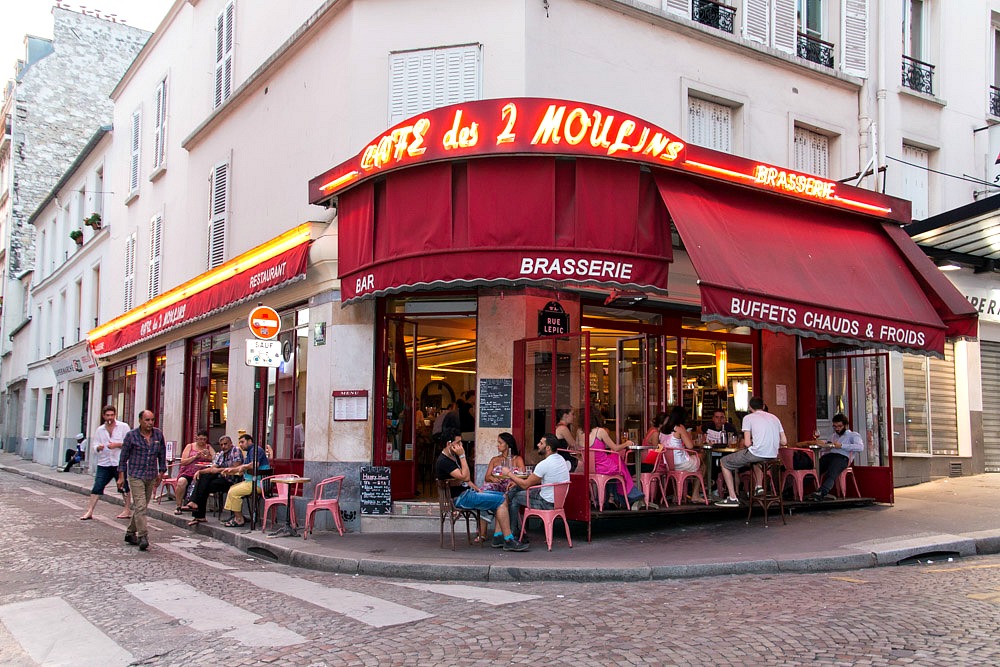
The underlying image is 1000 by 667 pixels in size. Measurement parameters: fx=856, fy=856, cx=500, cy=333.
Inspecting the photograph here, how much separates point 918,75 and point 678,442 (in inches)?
373

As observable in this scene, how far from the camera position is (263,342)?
11023mm

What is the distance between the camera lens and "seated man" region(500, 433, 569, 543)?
9.58 metres

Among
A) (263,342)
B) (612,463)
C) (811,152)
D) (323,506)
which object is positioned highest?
(811,152)

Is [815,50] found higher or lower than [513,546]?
higher

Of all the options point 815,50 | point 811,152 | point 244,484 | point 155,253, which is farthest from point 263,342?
point 155,253

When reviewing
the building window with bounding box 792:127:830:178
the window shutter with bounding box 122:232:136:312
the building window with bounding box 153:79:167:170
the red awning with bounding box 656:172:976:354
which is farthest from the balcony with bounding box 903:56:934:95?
the window shutter with bounding box 122:232:136:312

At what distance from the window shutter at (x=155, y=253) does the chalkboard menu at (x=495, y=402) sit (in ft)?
39.4

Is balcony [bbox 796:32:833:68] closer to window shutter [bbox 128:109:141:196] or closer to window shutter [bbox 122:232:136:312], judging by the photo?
window shutter [bbox 128:109:141:196]

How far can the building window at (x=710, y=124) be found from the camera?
43.4ft

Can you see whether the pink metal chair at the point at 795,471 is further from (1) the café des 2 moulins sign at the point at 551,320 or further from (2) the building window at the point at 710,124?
(2) the building window at the point at 710,124

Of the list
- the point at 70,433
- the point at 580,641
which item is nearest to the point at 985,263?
the point at 580,641

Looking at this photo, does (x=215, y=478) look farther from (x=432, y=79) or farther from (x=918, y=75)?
(x=918, y=75)

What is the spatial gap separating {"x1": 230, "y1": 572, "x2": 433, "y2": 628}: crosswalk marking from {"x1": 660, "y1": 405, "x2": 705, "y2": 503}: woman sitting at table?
16.8 feet

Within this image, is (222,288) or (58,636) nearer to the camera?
(58,636)
